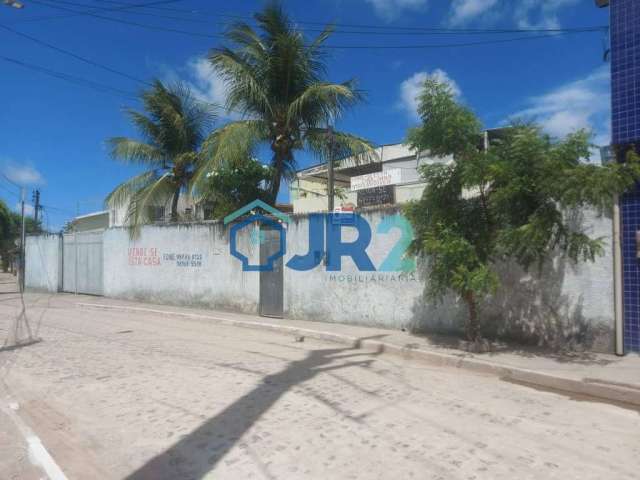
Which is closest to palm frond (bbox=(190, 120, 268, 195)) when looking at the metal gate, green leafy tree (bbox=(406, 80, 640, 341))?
green leafy tree (bbox=(406, 80, 640, 341))

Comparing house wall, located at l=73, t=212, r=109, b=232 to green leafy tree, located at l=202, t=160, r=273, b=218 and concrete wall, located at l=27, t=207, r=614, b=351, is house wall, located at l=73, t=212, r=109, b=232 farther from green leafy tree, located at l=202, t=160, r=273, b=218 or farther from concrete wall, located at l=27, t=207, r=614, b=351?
green leafy tree, located at l=202, t=160, r=273, b=218

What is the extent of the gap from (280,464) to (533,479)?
191 cm

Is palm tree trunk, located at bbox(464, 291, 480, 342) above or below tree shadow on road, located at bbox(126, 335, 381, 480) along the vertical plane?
above

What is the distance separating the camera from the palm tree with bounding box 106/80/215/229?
16.6 metres

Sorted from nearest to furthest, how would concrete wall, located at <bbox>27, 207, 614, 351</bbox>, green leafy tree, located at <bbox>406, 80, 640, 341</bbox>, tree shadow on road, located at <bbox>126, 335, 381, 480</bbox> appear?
1. tree shadow on road, located at <bbox>126, 335, 381, 480</bbox>
2. green leafy tree, located at <bbox>406, 80, 640, 341</bbox>
3. concrete wall, located at <bbox>27, 207, 614, 351</bbox>

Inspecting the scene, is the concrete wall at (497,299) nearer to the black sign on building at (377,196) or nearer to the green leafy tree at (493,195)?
the green leafy tree at (493,195)

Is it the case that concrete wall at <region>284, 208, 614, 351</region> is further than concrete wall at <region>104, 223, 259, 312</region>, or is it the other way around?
concrete wall at <region>104, 223, 259, 312</region>

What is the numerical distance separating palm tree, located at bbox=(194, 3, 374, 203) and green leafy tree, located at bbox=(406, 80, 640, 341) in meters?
5.74

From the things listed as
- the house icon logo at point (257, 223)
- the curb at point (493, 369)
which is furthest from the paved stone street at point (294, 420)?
the house icon logo at point (257, 223)

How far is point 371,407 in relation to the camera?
5.24m

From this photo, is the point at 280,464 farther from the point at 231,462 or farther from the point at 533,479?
the point at 533,479

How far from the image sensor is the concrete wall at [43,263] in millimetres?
20188

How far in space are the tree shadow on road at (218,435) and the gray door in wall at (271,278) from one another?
5110 mm

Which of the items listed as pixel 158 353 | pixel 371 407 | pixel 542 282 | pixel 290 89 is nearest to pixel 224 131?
pixel 290 89
